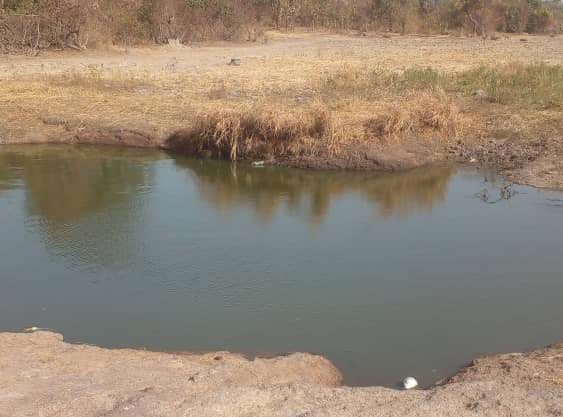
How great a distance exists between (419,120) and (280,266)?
5.52m

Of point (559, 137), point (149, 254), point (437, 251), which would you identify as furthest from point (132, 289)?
point (559, 137)

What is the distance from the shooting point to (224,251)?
8.39 m

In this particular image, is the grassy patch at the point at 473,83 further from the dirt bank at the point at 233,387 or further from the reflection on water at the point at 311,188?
the dirt bank at the point at 233,387

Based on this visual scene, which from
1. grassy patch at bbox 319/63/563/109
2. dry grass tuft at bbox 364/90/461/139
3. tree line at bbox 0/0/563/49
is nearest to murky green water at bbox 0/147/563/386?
dry grass tuft at bbox 364/90/461/139

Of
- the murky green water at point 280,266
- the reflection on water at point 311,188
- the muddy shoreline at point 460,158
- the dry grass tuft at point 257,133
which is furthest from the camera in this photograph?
the dry grass tuft at point 257,133

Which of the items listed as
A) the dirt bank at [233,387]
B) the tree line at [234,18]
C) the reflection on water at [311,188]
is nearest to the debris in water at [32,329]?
the dirt bank at [233,387]

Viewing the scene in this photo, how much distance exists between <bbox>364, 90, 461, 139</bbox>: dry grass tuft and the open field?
0.02m

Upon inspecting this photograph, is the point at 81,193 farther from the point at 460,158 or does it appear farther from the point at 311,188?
the point at 460,158

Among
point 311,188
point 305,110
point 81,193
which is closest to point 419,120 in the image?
point 305,110

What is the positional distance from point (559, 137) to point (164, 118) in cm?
692

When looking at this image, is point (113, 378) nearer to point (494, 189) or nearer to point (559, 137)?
point (494, 189)

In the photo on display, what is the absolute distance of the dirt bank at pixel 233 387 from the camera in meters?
4.53

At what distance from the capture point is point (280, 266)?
313 inches

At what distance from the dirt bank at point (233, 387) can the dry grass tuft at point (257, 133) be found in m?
6.65
